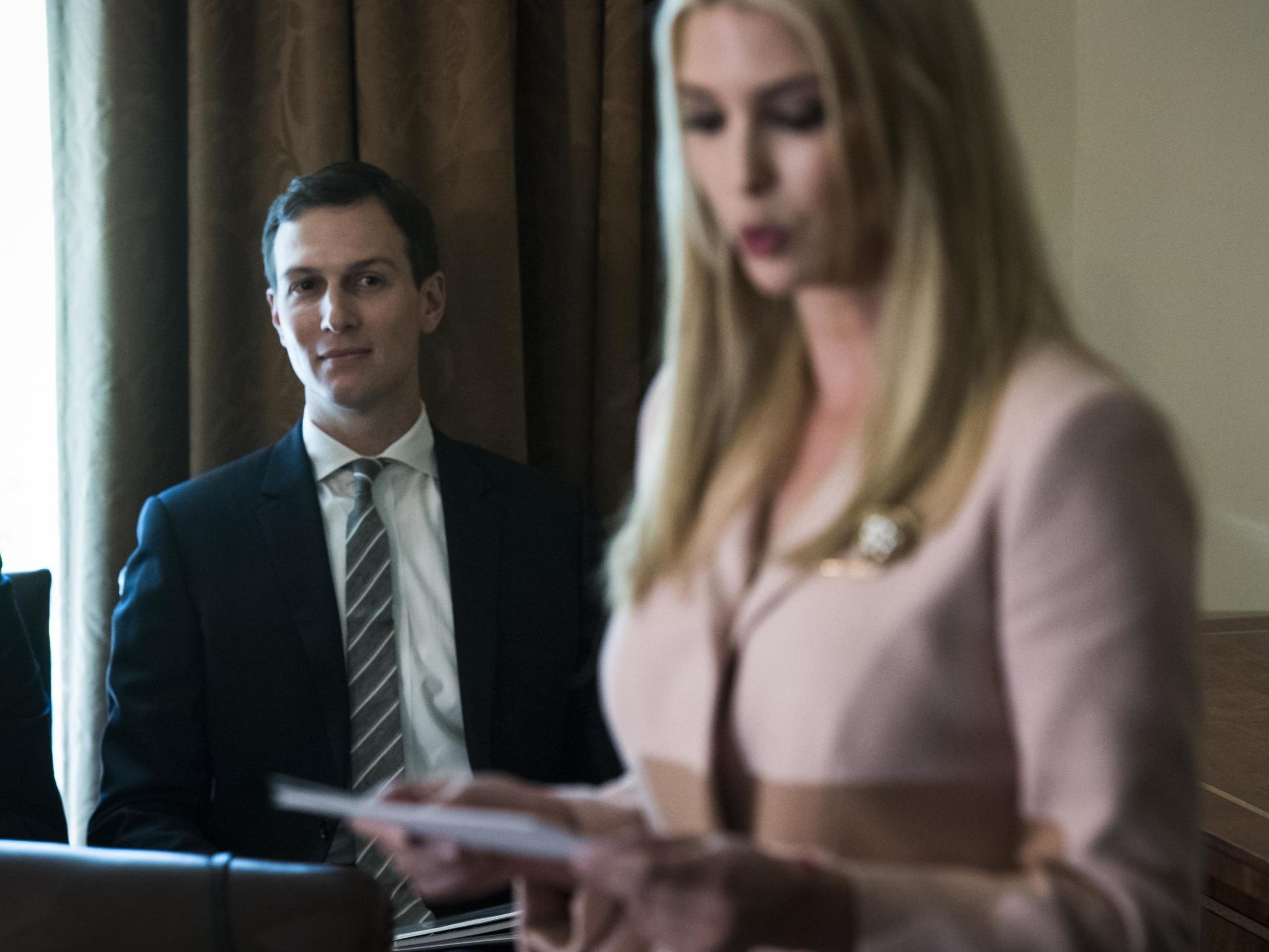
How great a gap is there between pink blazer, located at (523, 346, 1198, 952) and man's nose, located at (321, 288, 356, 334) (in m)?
1.22

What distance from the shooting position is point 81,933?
1.25 meters

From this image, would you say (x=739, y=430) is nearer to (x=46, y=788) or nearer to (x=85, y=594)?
(x=46, y=788)

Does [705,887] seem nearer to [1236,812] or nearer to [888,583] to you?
[888,583]

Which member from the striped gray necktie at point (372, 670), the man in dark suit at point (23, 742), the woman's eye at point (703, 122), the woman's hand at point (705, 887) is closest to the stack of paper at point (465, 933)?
the striped gray necktie at point (372, 670)

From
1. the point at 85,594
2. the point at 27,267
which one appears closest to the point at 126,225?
the point at 27,267

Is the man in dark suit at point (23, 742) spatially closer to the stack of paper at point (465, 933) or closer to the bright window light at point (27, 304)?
the bright window light at point (27, 304)

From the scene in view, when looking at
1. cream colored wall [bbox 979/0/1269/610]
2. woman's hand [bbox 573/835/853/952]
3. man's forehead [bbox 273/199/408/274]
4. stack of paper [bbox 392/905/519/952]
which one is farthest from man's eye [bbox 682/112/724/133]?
cream colored wall [bbox 979/0/1269/610]

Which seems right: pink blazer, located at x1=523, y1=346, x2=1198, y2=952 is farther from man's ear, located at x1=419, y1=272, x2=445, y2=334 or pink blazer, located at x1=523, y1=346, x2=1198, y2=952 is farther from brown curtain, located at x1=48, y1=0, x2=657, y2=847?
brown curtain, located at x1=48, y1=0, x2=657, y2=847

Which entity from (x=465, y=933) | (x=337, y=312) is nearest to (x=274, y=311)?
(x=337, y=312)

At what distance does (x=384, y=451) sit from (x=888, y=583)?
134cm

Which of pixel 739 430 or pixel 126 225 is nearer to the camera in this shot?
pixel 739 430

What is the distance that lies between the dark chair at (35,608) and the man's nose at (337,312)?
0.55m

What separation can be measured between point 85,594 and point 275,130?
795 mm

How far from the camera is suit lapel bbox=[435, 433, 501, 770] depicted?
1843 mm
